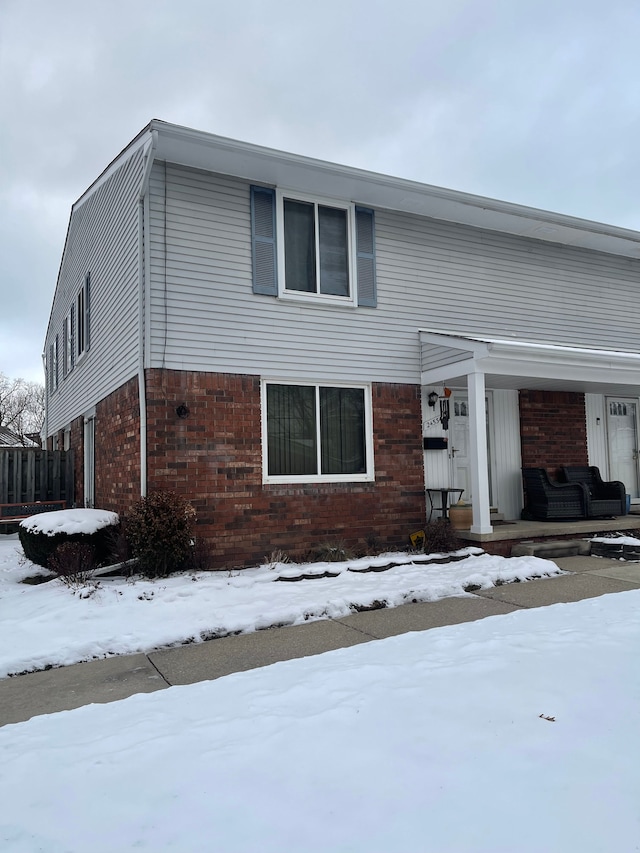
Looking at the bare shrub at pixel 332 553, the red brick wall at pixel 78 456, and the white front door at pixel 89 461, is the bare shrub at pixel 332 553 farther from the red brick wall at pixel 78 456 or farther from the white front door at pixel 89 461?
the red brick wall at pixel 78 456

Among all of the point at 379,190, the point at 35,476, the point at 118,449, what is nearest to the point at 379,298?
the point at 379,190

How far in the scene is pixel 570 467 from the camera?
426 inches

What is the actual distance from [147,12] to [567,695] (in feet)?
41.7

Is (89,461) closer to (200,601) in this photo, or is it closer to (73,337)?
(73,337)

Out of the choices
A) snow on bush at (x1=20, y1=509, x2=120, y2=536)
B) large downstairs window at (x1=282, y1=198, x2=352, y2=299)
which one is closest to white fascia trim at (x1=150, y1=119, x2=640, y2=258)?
large downstairs window at (x1=282, y1=198, x2=352, y2=299)

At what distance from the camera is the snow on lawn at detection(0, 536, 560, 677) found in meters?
5.25

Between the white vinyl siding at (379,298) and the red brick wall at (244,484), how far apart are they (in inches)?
15.0

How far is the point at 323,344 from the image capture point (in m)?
8.92

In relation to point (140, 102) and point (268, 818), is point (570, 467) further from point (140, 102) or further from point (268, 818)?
point (140, 102)

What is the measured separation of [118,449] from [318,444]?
289 cm

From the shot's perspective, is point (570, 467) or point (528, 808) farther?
point (570, 467)

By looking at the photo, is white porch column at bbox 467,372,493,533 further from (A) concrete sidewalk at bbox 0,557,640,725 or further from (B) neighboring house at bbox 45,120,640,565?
(A) concrete sidewalk at bbox 0,557,640,725

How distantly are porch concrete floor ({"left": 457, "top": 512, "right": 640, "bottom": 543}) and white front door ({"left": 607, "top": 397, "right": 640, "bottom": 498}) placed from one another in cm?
145

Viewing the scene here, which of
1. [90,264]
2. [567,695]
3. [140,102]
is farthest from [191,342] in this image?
[140,102]
